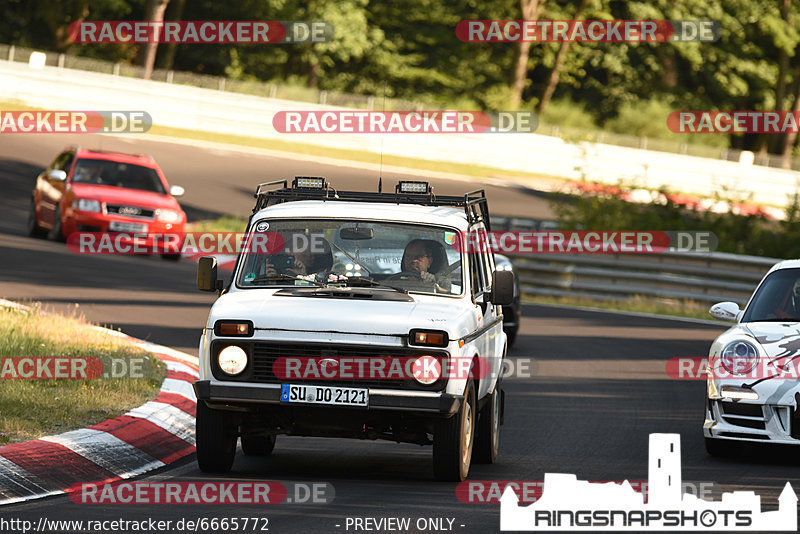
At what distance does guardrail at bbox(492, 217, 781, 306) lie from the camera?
83.7 feet

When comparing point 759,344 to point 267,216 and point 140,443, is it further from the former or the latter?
point 140,443

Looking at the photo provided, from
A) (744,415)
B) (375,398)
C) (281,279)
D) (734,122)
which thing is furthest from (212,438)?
(734,122)

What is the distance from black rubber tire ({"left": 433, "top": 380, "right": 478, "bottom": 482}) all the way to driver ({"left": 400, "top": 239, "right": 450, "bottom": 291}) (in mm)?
938

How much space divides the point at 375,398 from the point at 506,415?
4.55m

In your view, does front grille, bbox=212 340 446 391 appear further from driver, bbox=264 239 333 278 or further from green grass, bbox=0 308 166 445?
green grass, bbox=0 308 166 445

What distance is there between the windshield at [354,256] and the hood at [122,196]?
15.2 meters

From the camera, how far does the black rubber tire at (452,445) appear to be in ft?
30.5

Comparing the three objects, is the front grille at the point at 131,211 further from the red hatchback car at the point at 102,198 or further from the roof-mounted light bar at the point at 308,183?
the roof-mounted light bar at the point at 308,183

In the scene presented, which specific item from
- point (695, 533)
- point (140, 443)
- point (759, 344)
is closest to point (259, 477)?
point (140, 443)

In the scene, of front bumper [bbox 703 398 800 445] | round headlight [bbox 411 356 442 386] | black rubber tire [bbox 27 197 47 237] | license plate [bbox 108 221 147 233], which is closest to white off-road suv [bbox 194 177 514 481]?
round headlight [bbox 411 356 442 386]

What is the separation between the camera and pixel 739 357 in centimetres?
1088

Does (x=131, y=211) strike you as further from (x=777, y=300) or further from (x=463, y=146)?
(x=463, y=146)

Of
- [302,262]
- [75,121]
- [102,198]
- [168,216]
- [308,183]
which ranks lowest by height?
[302,262]

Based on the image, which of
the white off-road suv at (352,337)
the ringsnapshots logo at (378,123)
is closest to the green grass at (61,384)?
the white off-road suv at (352,337)
